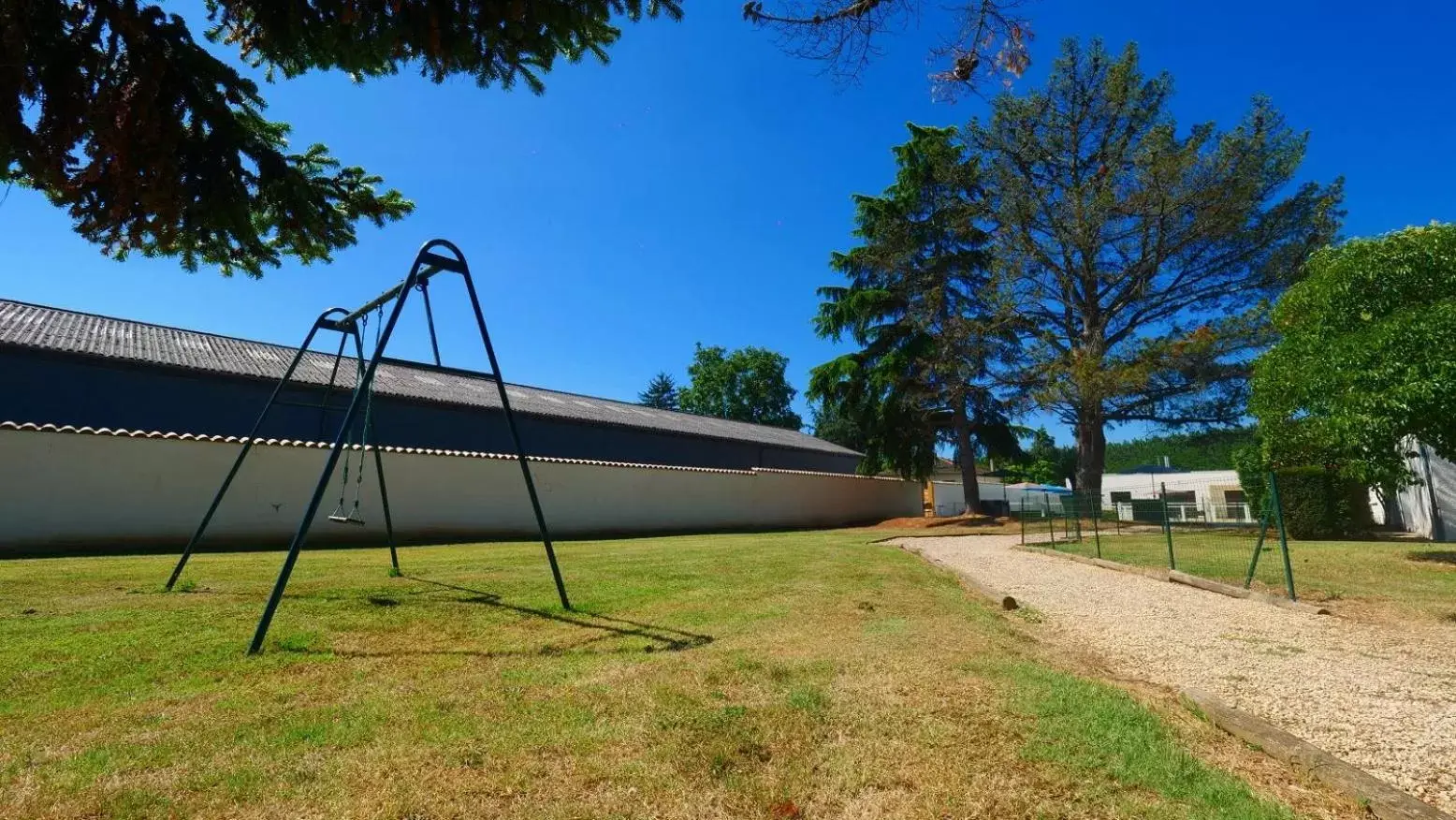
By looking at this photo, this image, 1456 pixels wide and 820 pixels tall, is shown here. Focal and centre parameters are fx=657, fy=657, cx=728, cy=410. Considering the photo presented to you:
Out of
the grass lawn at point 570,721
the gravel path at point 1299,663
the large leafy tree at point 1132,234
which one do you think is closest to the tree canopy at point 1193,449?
the large leafy tree at point 1132,234

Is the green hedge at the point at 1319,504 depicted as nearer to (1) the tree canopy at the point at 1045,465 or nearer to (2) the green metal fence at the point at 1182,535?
(2) the green metal fence at the point at 1182,535

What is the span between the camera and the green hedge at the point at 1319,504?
17.1 m

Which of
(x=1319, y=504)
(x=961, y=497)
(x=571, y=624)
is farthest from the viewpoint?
(x=961, y=497)

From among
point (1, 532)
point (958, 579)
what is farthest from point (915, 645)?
point (1, 532)

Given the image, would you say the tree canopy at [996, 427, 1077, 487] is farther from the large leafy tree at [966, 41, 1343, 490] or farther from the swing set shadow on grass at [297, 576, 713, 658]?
the swing set shadow on grass at [297, 576, 713, 658]

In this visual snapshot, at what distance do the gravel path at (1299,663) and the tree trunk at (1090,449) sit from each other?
15.8 meters

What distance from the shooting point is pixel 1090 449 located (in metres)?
23.5

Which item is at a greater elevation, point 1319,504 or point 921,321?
point 921,321

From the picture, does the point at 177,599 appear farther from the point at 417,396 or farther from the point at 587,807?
the point at 417,396

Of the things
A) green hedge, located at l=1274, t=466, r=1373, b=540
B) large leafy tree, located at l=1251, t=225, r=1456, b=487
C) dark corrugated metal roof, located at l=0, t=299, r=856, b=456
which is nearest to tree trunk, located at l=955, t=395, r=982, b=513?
green hedge, located at l=1274, t=466, r=1373, b=540

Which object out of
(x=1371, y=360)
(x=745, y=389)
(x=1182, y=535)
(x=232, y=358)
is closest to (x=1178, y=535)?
(x=1182, y=535)

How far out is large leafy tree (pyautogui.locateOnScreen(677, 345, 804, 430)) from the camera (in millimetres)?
60281

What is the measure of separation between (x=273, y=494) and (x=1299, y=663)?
52.3 feet

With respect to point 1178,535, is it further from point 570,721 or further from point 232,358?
point 232,358
